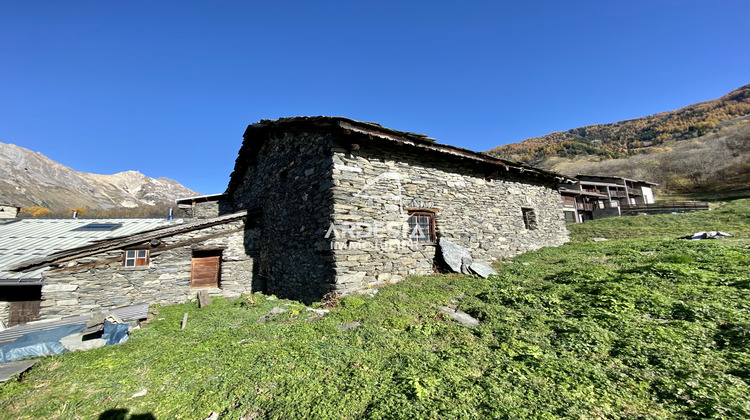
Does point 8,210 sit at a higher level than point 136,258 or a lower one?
higher

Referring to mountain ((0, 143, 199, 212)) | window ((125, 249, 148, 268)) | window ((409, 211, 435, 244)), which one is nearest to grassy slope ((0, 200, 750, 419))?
window ((409, 211, 435, 244))

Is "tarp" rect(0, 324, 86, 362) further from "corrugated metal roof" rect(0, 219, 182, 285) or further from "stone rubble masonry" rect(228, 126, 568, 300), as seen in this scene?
"stone rubble masonry" rect(228, 126, 568, 300)

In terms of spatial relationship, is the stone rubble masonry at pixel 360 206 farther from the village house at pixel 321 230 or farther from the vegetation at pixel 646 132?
the vegetation at pixel 646 132

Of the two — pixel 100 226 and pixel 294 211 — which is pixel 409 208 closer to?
pixel 294 211

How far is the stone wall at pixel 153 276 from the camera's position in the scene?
7.39 m

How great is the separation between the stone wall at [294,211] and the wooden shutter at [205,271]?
1.40 meters

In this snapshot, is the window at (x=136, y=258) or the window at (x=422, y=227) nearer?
the window at (x=422, y=227)

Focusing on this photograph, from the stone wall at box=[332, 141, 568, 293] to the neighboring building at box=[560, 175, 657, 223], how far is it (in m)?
19.5

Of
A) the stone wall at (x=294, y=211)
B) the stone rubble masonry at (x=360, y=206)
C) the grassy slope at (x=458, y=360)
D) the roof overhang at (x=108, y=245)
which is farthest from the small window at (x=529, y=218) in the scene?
the roof overhang at (x=108, y=245)

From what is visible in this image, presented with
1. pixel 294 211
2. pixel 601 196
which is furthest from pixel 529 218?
pixel 601 196

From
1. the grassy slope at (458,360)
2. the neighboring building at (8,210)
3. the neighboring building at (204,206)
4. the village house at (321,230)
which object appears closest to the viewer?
the grassy slope at (458,360)

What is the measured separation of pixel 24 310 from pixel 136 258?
10.5 feet

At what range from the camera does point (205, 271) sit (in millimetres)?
9266

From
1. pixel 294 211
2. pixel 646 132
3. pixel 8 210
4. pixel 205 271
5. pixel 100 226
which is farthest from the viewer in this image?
pixel 646 132
